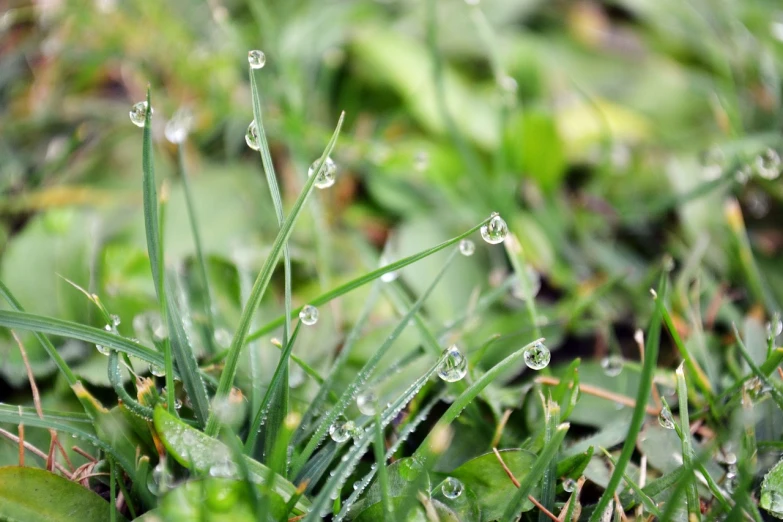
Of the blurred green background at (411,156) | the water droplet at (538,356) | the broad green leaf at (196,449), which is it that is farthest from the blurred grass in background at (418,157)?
the broad green leaf at (196,449)

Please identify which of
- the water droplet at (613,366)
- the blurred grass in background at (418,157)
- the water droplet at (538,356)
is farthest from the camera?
the blurred grass in background at (418,157)

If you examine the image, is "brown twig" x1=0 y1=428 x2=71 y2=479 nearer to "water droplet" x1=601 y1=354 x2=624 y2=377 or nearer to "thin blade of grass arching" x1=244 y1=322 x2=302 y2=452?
"thin blade of grass arching" x1=244 y1=322 x2=302 y2=452

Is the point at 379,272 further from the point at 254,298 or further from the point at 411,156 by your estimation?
the point at 411,156

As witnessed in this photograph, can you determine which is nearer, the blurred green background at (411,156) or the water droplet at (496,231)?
the water droplet at (496,231)

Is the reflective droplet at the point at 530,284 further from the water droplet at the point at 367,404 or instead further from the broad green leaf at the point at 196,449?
the broad green leaf at the point at 196,449

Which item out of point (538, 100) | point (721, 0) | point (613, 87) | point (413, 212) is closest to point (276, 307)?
point (413, 212)
